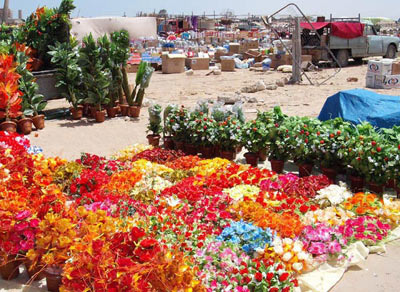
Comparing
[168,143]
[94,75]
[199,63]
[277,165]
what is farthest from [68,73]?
[199,63]

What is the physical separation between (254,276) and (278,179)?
2204 mm

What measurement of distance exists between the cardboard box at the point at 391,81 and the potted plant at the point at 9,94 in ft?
38.0

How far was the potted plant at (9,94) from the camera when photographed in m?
8.49

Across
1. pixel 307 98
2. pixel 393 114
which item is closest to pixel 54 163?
pixel 393 114

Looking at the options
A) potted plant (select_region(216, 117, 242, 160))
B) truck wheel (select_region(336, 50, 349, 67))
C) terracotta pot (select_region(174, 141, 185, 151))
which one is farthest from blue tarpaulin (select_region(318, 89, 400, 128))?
truck wheel (select_region(336, 50, 349, 67))

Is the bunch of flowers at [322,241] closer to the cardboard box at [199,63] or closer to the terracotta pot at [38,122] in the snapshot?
the terracotta pot at [38,122]

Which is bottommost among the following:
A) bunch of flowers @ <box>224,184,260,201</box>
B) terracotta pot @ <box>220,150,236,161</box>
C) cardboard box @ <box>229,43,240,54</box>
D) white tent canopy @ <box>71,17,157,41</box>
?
terracotta pot @ <box>220,150,236,161</box>

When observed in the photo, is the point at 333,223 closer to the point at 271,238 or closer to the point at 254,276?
the point at 271,238

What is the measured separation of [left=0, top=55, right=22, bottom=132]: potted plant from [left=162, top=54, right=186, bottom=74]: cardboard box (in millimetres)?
11110

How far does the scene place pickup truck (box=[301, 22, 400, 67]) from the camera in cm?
2069

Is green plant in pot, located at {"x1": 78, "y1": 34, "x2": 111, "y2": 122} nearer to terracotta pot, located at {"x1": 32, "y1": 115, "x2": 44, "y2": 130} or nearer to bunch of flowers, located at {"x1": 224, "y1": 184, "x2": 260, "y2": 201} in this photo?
terracotta pot, located at {"x1": 32, "y1": 115, "x2": 44, "y2": 130}

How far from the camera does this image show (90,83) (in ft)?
33.5

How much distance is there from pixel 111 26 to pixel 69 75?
13315 mm

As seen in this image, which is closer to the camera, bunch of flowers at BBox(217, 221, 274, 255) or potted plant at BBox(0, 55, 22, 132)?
bunch of flowers at BBox(217, 221, 274, 255)
